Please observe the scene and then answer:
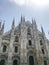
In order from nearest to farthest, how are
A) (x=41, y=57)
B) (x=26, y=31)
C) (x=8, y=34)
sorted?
1. (x=41, y=57)
2. (x=8, y=34)
3. (x=26, y=31)

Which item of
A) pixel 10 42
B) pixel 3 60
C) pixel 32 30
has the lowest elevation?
pixel 3 60

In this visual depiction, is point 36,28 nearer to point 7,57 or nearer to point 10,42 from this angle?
point 10,42

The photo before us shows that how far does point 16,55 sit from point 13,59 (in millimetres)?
1056

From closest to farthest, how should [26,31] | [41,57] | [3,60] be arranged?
[3,60] < [41,57] < [26,31]

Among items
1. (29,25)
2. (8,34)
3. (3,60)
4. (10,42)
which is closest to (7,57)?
(3,60)

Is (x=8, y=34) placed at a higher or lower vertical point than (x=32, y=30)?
lower

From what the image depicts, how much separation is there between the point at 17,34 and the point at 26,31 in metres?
2.71

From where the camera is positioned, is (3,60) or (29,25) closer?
(3,60)

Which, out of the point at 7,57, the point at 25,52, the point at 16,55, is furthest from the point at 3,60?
the point at 25,52

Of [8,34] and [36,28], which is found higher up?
[36,28]

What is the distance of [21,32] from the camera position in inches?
1120

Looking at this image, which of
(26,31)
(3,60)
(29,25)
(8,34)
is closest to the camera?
(3,60)

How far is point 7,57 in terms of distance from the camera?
79.2ft

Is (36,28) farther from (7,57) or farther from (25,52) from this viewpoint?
(7,57)
